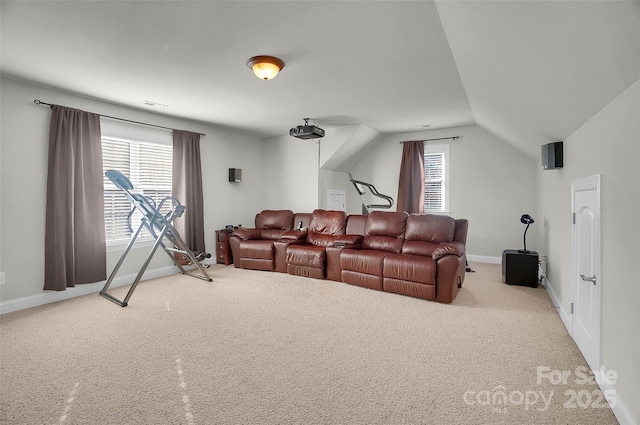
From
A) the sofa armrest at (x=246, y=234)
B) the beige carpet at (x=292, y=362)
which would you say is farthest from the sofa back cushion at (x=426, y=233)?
the sofa armrest at (x=246, y=234)

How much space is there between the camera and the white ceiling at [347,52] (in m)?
1.52

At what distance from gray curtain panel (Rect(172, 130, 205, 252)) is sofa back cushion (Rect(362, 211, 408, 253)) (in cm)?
288

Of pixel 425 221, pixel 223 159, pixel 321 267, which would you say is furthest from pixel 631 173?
pixel 223 159

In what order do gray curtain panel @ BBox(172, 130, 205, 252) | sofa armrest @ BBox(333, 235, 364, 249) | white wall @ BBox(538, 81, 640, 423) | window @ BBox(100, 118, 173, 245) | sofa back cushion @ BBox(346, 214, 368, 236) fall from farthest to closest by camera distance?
gray curtain panel @ BBox(172, 130, 205, 252)
sofa back cushion @ BBox(346, 214, 368, 236)
sofa armrest @ BBox(333, 235, 364, 249)
window @ BBox(100, 118, 173, 245)
white wall @ BBox(538, 81, 640, 423)

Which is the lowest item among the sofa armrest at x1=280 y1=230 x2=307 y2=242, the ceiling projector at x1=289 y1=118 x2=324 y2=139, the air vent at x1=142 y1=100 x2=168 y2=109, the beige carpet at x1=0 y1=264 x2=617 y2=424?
the beige carpet at x1=0 y1=264 x2=617 y2=424

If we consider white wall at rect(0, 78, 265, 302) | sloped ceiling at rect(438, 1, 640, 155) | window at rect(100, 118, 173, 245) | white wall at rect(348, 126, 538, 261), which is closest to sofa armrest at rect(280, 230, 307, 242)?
window at rect(100, 118, 173, 245)

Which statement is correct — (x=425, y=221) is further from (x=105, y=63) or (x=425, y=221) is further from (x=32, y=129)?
(x=32, y=129)

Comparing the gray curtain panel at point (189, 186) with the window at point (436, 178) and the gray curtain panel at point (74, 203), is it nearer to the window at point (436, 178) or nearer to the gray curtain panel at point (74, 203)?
the gray curtain panel at point (74, 203)

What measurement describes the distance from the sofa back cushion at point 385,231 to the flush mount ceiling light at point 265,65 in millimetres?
2536

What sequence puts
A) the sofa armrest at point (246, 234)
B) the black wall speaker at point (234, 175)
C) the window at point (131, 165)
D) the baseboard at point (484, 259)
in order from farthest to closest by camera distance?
the black wall speaker at point (234, 175) < the baseboard at point (484, 259) < the sofa armrest at point (246, 234) < the window at point (131, 165)

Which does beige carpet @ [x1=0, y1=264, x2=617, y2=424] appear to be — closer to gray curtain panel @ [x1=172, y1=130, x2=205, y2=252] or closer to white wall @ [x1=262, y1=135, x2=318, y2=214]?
gray curtain panel @ [x1=172, y1=130, x2=205, y2=252]

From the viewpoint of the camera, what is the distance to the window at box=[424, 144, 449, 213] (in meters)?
6.01

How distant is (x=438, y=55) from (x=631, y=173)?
1.83m

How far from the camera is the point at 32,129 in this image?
3.45m
